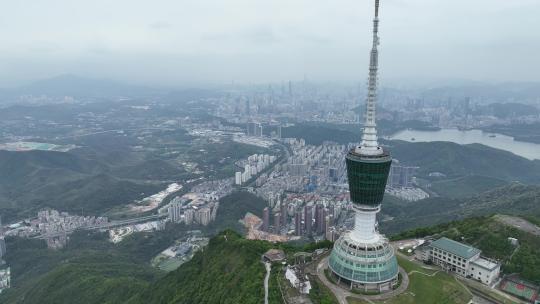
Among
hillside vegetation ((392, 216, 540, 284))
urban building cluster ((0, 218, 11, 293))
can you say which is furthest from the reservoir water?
urban building cluster ((0, 218, 11, 293))

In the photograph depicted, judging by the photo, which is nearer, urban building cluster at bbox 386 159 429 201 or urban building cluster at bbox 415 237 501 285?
urban building cluster at bbox 415 237 501 285

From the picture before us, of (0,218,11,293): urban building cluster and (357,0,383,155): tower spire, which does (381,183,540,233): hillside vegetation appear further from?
(0,218,11,293): urban building cluster

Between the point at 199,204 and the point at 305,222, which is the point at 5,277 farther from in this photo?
the point at 305,222

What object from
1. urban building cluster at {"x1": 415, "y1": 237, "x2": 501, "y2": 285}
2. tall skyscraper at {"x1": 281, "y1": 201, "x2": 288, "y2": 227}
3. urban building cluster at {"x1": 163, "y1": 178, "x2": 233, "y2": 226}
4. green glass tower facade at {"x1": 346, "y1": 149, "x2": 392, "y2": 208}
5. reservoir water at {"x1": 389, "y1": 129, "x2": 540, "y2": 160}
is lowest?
urban building cluster at {"x1": 163, "y1": 178, "x2": 233, "y2": 226}

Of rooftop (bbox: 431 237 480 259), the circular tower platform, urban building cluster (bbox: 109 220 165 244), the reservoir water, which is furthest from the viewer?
the reservoir water

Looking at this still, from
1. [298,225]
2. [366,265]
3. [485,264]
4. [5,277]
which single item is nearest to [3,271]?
[5,277]

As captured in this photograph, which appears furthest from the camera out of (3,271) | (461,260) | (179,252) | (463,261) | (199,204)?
(199,204)

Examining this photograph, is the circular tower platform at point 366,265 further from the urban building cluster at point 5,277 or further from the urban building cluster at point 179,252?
the urban building cluster at point 5,277
